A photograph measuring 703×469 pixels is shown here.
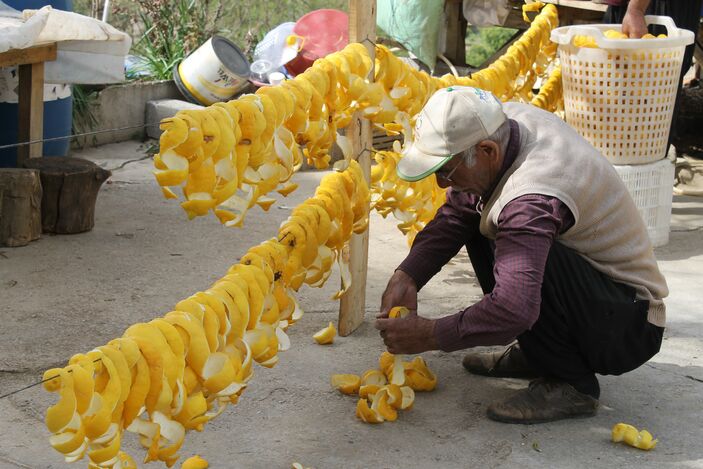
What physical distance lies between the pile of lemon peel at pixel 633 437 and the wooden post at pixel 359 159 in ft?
3.65

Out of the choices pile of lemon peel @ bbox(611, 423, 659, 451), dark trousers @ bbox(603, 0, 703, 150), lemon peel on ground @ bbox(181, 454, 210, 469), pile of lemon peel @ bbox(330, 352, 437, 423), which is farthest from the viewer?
dark trousers @ bbox(603, 0, 703, 150)

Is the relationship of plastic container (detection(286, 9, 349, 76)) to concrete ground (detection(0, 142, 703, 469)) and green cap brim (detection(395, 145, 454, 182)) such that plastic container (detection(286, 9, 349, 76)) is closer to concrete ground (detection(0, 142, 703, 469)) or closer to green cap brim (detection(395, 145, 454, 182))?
concrete ground (detection(0, 142, 703, 469))

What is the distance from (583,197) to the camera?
265 cm

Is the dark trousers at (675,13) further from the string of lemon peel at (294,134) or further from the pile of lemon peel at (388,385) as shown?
the pile of lemon peel at (388,385)

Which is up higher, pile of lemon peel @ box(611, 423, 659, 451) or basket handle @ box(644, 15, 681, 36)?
basket handle @ box(644, 15, 681, 36)

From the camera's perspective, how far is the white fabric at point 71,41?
14.3 feet

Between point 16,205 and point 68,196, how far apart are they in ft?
0.90

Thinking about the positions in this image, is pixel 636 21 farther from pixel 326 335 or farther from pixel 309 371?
pixel 309 371

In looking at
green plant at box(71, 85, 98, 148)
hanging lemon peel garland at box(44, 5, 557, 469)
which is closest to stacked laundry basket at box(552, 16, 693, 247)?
hanging lemon peel garland at box(44, 5, 557, 469)

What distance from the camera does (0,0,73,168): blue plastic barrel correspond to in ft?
17.4

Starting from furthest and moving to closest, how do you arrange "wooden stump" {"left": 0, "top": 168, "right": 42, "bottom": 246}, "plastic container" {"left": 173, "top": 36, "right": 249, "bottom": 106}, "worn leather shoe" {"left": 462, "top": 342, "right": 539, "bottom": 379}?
1. "plastic container" {"left": 173, "top": 36, "right": 249, "bottom": 106}
2. "wooden stump" {"left": 0, "top": 168, "right": 42, "bottom": 246}
3. "worn leather shoe" {"left": 462, "top": 342, "right": 539, "bottom": 379}

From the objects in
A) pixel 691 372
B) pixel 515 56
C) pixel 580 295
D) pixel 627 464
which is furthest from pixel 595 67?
pixel 627 464

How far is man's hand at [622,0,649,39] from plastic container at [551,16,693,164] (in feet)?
0.55

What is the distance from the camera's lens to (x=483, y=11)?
663 centimetres
